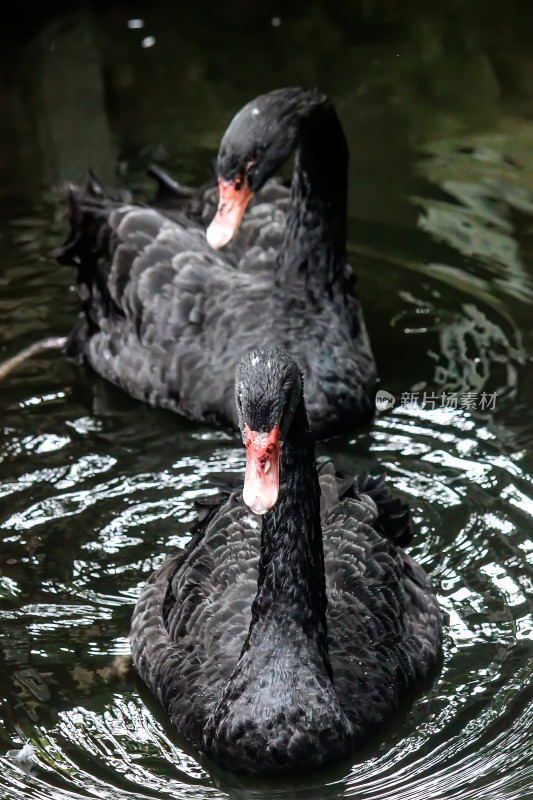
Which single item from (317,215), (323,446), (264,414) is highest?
(264,414)

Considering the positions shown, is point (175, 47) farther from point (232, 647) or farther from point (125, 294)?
point (232, 647)

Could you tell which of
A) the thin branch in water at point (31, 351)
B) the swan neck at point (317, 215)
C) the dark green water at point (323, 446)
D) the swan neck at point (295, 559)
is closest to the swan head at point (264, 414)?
the swan neck at point (295, 559)

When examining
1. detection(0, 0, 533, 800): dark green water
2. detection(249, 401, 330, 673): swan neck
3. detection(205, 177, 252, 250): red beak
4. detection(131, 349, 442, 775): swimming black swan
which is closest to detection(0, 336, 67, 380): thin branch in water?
detection(0, 0, 533, 800): dark green water

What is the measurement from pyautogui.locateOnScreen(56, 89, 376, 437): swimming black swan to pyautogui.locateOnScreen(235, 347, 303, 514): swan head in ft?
7.07

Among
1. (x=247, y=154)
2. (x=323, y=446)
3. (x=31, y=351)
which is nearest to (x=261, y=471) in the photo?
(x=323, y=446)

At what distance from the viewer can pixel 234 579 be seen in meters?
4.70

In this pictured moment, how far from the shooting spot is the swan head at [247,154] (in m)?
6.10

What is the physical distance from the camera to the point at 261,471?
3799mm

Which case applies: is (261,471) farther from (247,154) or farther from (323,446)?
(247,154)

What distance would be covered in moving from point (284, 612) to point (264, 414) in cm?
70

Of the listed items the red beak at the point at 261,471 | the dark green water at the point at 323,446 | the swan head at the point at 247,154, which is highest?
the swan head at the point at 247,154

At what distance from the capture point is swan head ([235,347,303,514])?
378 cm

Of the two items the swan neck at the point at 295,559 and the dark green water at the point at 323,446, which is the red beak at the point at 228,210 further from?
the swan neck at the point at 295,559

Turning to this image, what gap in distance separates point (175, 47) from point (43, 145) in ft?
5.29
